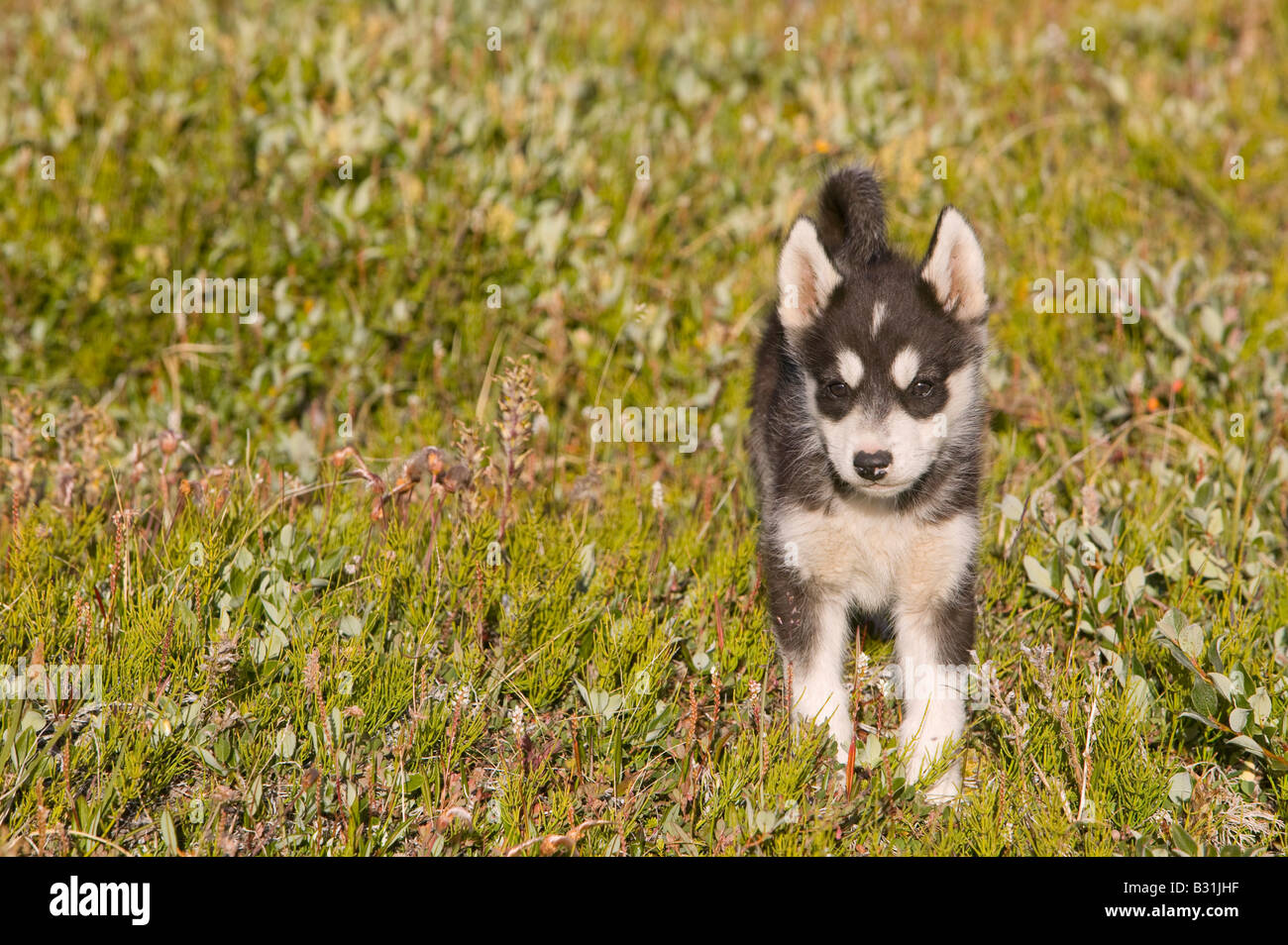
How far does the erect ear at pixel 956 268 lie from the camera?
4.22 metres

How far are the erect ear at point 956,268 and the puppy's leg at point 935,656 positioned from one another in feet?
2.86

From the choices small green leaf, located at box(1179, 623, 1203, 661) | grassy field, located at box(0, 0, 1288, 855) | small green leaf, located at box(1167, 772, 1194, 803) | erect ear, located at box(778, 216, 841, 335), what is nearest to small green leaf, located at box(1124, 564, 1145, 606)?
grassy field, located at box(0, 0, 1288, 855)

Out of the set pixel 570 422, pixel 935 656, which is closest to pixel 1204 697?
pixel 935 656

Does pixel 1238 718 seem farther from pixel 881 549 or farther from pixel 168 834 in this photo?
pixel 168 834

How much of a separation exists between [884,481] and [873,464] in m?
0.09

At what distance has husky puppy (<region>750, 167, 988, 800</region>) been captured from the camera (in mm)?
4066

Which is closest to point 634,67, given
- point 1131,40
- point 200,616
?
point 1131,40

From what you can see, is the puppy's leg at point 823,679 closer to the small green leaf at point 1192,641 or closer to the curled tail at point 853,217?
the small green leaf at point 1192,641

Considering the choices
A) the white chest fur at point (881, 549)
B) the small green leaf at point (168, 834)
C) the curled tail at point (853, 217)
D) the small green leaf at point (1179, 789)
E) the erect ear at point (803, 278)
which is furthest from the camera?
the curled tail at point (853, 217)

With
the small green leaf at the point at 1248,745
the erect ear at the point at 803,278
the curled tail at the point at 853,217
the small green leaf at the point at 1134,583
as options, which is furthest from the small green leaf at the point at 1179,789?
the curled tail at the point at 853,217

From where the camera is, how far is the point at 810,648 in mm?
4176

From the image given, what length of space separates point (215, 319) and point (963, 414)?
150 inches

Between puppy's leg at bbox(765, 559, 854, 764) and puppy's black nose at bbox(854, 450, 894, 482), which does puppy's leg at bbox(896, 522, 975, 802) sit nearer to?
puppy's leg at bbox(765, 559, 854, 764)
